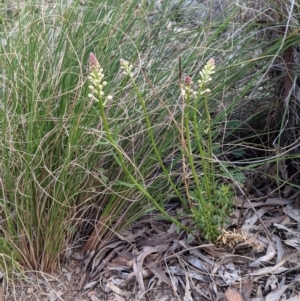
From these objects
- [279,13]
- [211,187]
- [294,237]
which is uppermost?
[279,13]

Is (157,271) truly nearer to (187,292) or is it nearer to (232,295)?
(187,292)

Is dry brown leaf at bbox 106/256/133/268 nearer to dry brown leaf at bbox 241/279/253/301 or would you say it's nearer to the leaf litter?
the leaf litter

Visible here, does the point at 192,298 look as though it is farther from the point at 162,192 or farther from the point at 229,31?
the point at 229,31

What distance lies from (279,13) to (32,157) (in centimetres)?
117

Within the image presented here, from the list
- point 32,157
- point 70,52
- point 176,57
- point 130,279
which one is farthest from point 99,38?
point 130,279

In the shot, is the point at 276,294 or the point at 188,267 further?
the point at 188,267

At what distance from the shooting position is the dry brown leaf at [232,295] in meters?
1.88

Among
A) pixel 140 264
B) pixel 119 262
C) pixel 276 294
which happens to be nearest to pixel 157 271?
pixel 140 264

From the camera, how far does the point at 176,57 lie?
8.18 ft

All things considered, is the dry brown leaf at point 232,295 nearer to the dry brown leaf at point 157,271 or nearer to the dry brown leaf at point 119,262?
the dry brown leaf at point 157,271

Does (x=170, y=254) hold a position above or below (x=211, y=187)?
below

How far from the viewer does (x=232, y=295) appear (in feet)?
6.21

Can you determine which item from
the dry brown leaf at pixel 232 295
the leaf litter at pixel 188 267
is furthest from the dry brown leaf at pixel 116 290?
the dry brown leaf at pixel 232 295

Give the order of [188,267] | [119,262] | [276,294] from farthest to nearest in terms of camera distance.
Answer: [119,262], [188,267], [276,294]
